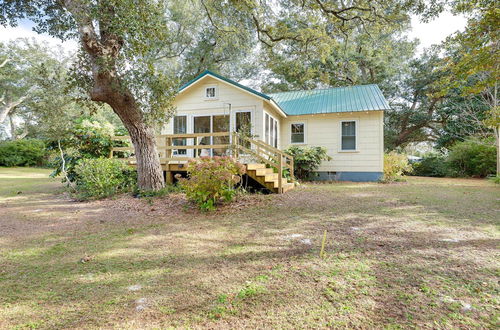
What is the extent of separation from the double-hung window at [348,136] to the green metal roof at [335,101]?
78 cm

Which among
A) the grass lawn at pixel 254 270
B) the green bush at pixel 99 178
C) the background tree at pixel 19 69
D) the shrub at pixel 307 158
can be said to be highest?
the background tree at pixel 19 69

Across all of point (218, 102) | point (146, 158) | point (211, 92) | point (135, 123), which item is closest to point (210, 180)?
point (146, 158)

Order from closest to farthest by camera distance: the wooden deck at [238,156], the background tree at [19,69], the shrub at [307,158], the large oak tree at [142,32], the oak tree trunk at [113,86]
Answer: the large oak tree at [142,32] < the oak tree trunk at [113,86] < the wooden deck at [238,156] < the shrub at [307,158] < the background tree at [19,69]

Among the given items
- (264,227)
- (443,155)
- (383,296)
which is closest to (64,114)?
(264,227)

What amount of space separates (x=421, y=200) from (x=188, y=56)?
69.6 feet

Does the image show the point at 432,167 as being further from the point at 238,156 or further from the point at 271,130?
the point at 238,156

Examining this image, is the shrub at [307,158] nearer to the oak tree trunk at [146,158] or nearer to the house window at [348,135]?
the house window at [348,135]

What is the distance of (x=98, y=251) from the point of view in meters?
3.53

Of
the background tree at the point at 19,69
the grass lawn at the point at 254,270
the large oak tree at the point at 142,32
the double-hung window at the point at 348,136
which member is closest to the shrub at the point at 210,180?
the grass lawn at the point at 254,270

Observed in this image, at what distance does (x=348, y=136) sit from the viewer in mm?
12164

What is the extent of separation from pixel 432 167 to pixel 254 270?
18.5 m

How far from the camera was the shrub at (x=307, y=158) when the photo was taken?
1113 cm

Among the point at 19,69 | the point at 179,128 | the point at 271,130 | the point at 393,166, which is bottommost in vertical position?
the point at 393,166

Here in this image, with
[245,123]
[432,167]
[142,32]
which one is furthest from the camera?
[432,167]
